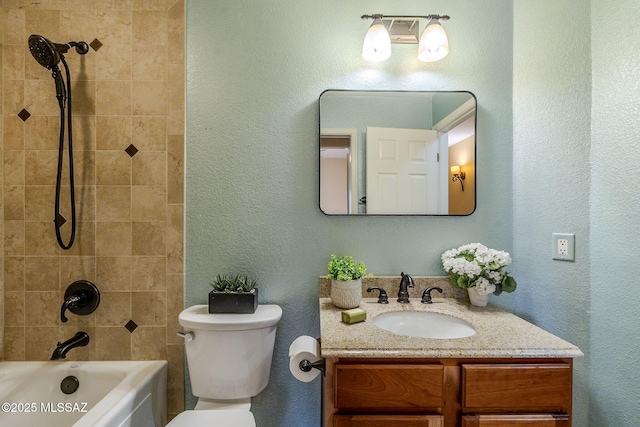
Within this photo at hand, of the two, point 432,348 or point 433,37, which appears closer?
point 432,348

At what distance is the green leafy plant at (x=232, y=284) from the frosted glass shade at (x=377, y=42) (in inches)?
48.6

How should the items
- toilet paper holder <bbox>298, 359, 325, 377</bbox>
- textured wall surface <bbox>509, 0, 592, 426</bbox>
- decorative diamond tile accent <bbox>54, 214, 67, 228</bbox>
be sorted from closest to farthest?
1. toilet paper holder <bbox>298, 359, 325, 377</bbox>
2. textured wall surface <bbox>509, 0, 592, 426</bbox>
3. decorative diamond tile accent <bbox>54, 214, 67, 228</bbox>

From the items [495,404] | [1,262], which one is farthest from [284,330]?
[1,262]

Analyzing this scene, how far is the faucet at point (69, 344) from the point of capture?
1291 mm

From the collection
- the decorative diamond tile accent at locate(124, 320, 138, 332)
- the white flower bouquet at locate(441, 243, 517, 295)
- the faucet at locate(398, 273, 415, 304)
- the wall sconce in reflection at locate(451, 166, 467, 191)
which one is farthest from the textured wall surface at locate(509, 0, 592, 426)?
the decorative diamond tile accent at locate(124, 320, 138, 332)

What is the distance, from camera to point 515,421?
92 cm

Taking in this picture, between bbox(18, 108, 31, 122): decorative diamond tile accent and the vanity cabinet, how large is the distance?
5.97 feet

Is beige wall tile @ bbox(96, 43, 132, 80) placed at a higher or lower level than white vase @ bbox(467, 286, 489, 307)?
higher

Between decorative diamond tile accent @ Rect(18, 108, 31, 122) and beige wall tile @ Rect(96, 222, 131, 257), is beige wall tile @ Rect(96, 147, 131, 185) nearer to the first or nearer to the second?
beige wall tile @ Rect(96, 222, 131, 257)

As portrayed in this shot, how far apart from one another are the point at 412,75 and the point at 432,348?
49.8 inches

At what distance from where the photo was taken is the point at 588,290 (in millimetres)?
1128

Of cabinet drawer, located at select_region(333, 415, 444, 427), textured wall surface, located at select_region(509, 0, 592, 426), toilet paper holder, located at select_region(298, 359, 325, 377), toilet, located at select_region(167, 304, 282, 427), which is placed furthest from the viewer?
toilet, located at select_region(167, 304, 282, 427)

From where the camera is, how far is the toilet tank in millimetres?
1266

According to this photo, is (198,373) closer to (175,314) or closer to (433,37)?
(175,314)
